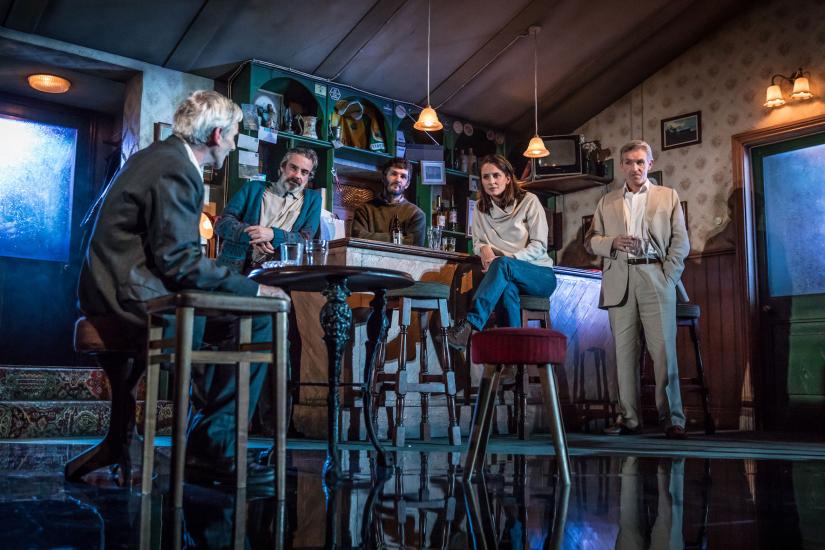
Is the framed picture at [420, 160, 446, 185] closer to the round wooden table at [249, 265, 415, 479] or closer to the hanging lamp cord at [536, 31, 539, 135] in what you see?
the hanging lamp cord at [536, 31, 539, 135]

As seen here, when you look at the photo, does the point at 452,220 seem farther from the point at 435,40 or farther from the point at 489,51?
the point at 435,40

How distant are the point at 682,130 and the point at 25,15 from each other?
5479 millimetres

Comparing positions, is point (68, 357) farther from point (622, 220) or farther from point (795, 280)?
point (795, 280)

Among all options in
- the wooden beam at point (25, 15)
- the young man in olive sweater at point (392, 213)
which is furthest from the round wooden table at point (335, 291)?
the wooden beam at point (25, 15)

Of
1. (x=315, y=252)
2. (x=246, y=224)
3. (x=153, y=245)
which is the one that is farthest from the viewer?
(x=246, y=224)

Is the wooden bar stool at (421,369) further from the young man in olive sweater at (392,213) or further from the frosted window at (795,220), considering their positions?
the frosted window at (795,220)

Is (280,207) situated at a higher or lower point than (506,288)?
higher

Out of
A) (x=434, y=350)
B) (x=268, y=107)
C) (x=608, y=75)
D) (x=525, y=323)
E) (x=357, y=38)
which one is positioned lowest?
(x=434, y=350)

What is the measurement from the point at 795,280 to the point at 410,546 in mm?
5745

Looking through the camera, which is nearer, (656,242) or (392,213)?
(656,242)

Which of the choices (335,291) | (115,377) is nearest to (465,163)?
(335,291)

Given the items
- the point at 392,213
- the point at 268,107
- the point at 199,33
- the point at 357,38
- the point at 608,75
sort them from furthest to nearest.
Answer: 1. the point at 608,75
2. the point at 268,107
3. the point at 357,38
4. the point at 199,33
5. the point at 392,213

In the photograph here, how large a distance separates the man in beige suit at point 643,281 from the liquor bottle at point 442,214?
2576mm

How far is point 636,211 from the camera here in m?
5.15
